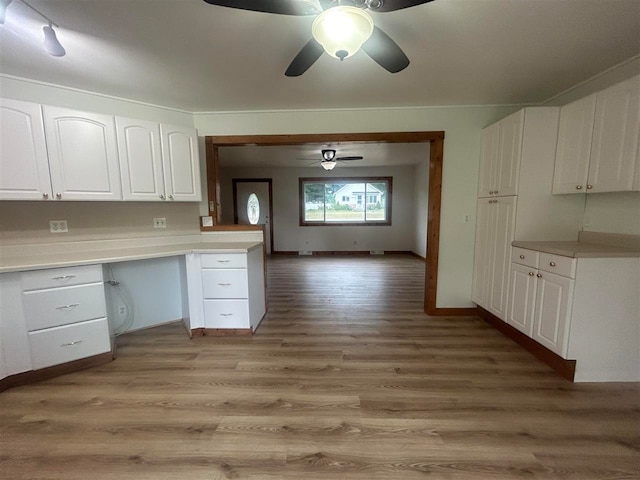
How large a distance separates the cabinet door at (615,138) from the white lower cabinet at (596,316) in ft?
2.01

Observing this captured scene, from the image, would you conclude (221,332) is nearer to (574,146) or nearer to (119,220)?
(119,220)

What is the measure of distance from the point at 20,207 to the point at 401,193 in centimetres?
683

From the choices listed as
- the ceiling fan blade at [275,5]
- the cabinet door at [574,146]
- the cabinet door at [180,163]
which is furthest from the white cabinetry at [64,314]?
the cabinet door at [574,146]

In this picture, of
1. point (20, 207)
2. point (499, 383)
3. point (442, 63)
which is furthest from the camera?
point (20, 207)

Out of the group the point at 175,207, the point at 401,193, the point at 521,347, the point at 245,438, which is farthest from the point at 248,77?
the point at 401,193

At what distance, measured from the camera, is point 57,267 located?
1930mm

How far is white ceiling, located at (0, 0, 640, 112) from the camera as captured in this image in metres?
1.51

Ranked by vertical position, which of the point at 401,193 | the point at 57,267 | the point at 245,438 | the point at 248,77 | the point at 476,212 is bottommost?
the point at 245,438

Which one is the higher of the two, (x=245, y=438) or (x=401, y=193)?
(x=401, y=193)

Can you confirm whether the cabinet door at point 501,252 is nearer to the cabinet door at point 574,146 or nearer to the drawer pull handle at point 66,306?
the cabinet door at point 574,146

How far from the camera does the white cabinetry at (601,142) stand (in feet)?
5.96

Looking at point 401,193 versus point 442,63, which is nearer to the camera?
point 442,63

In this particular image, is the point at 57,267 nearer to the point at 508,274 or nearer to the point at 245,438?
the point at 245,438

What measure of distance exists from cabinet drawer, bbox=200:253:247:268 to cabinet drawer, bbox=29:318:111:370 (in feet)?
2.94
